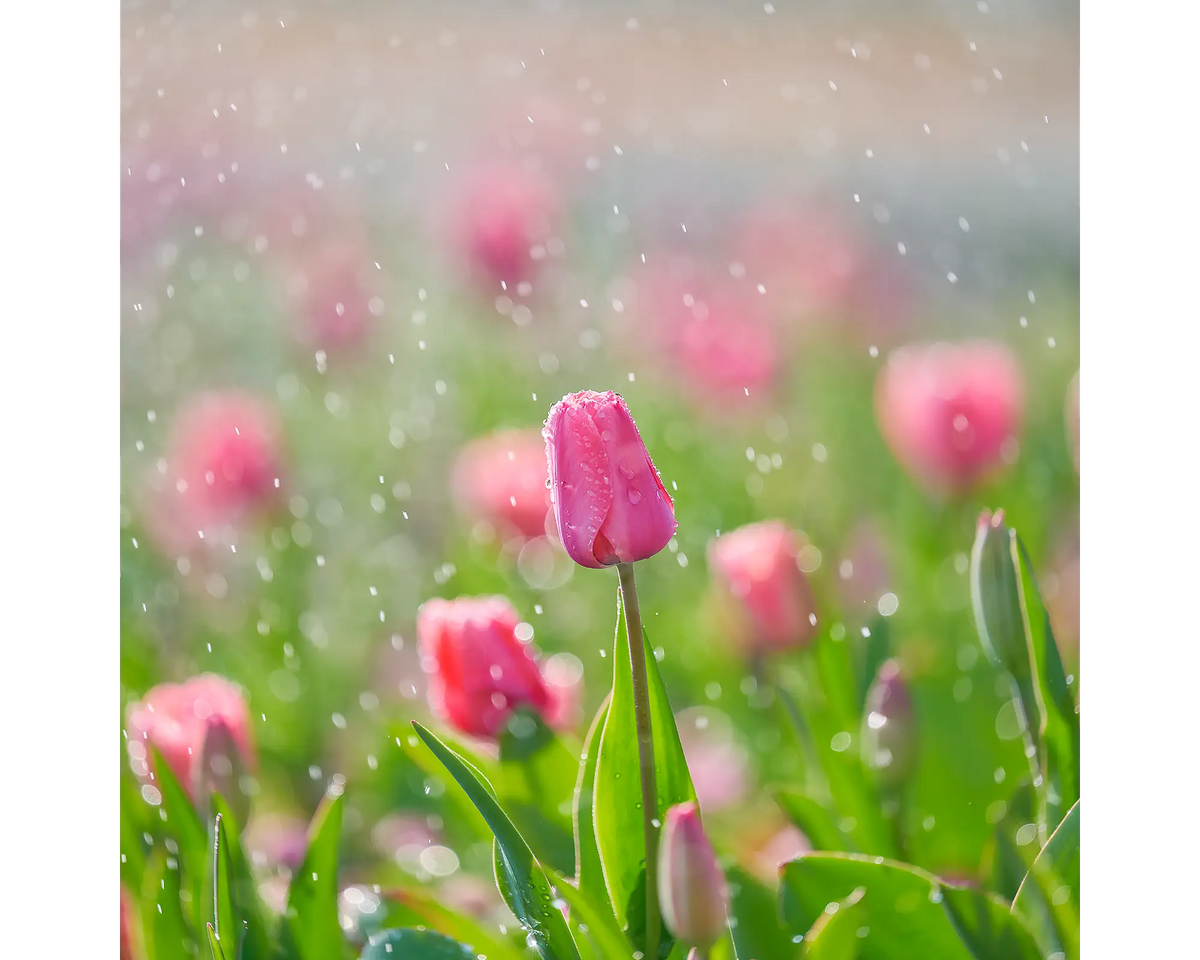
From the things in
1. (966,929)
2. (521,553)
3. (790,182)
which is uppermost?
(790,182)

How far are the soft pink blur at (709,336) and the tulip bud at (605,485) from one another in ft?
0.57

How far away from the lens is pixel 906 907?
0.31 m

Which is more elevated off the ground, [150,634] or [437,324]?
[437,324]

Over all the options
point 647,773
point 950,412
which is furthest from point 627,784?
point 950,412

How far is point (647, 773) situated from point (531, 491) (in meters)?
0.15

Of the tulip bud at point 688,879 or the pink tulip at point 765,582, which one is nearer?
the tulip bud at point 688,879

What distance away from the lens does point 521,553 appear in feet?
1.41

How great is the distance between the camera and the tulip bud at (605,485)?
0.28 meters

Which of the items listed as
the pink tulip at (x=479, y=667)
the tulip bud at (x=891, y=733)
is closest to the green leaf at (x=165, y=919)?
the pink tulip at (x=479, y=667)

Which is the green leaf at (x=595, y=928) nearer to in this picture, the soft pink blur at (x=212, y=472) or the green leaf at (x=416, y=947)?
the green leaf at (x=416, y=947)
